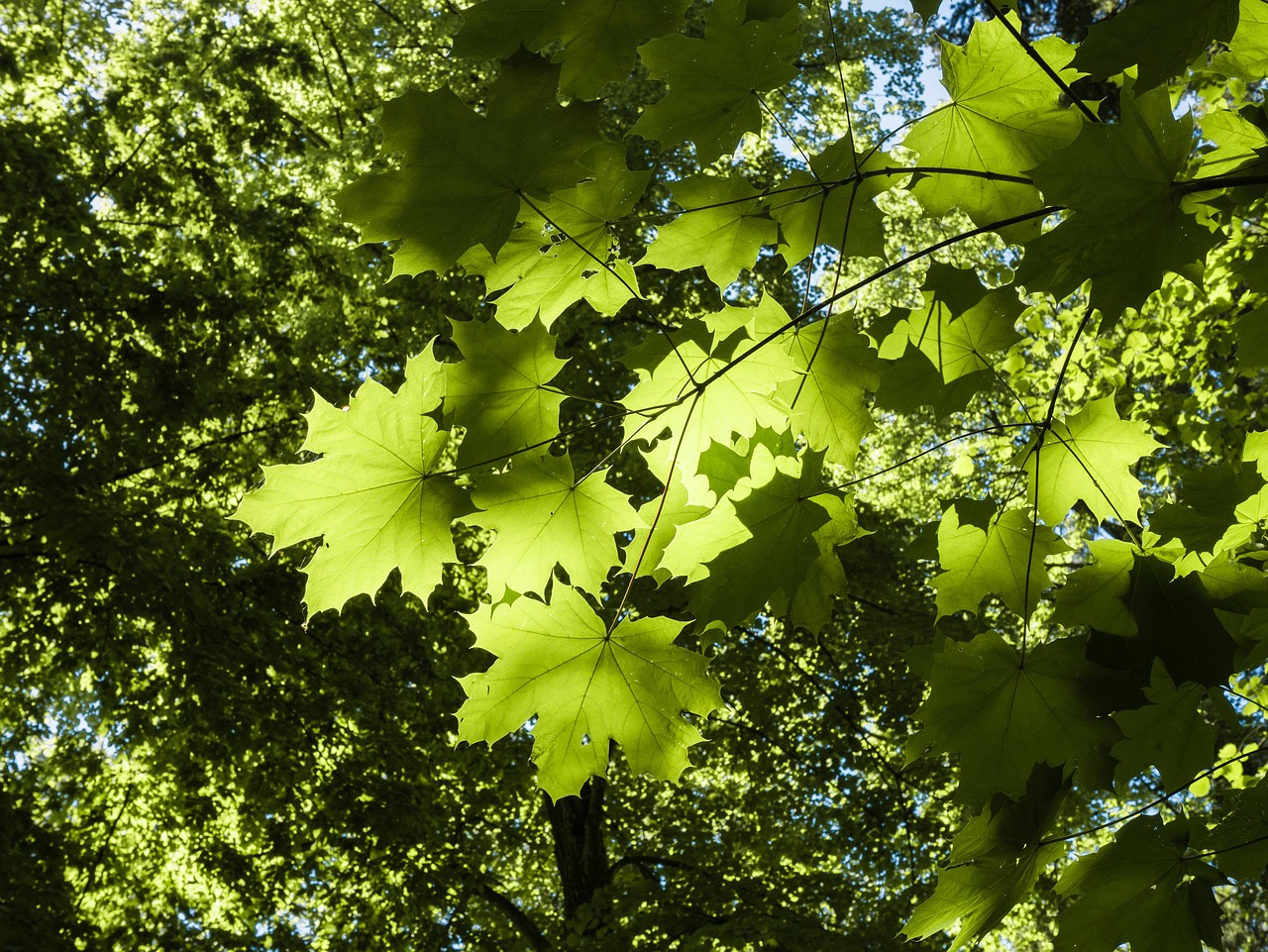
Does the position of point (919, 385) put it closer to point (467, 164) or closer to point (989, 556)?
point (989, 556)

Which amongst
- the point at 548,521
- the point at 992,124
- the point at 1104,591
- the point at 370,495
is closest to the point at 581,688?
the point at 548,521

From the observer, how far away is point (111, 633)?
7.13 m

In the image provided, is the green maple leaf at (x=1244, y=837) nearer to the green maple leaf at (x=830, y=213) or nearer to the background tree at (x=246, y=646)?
the green maple leaf at (x=830, y=213)

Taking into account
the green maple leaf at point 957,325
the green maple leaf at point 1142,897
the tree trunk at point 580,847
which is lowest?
the green maple leaf at point 1142,897

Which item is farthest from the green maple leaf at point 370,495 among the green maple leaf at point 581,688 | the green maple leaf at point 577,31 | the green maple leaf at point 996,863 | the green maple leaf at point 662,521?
the green maple leaf at point 996,863

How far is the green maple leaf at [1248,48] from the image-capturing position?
1.54m

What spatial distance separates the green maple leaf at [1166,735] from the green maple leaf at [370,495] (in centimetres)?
125

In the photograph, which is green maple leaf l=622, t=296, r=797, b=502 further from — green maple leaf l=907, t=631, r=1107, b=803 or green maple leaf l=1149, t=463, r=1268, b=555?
green maple leaf l=1149, t=463, r=1268, b=555

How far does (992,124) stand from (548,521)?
1.16 m

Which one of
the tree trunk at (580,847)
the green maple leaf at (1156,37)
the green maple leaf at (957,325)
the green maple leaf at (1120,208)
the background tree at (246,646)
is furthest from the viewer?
the tree trunk at (580,847)

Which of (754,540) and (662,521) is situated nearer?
(754,540)

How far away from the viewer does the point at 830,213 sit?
1868 millimetres

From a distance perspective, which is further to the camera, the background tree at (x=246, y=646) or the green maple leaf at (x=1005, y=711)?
the background tree at (x=246, y=646)

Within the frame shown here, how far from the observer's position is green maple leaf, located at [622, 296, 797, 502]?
1.75 m
